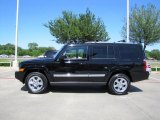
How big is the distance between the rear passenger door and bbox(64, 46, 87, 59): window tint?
293 mm

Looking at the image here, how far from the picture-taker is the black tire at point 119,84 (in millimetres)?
9672

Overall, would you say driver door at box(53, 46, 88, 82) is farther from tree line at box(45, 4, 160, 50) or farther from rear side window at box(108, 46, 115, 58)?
tree line at box(45, 4, 160, 50)

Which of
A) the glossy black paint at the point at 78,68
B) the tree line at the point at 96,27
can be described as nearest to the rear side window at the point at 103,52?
the glossy black paint at the point at 78,68

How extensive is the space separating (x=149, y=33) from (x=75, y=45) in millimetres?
19404

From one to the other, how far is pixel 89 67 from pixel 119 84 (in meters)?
1.32

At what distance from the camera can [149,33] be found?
27422 millimetres

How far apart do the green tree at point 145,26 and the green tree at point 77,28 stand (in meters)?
5.21

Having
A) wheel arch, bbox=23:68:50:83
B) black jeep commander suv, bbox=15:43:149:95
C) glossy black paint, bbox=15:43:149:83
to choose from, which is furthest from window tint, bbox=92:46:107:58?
wheel arch, bbox=23:68:50:83

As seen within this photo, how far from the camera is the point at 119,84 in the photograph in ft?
32.0

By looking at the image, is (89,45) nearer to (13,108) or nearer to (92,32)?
(13,108)

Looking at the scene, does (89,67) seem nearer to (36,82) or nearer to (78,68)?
(78,68)

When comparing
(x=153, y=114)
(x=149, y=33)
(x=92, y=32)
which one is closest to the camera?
(x=153, y=114)

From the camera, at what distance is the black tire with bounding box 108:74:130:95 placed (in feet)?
31.7

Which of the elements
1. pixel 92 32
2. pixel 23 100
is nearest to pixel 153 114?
pixel 23 100
